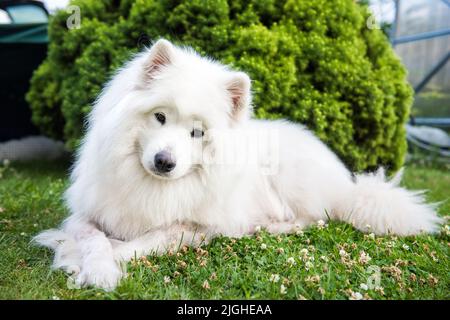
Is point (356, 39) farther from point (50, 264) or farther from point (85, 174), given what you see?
point (50, 264)

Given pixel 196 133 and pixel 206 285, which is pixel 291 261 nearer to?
pixel 206 285

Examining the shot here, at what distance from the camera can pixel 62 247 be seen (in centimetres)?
290

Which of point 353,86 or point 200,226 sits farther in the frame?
point 353,86

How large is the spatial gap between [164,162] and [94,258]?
0.64 metres

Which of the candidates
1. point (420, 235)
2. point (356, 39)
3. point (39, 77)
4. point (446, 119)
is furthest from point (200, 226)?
point (446, 119)

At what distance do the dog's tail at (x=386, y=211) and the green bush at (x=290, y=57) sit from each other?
1.00 meters

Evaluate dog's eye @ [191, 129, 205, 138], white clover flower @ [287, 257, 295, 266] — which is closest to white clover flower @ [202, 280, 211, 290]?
white clover flower @ [287, 257, 295, 266]

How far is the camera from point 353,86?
4805mm

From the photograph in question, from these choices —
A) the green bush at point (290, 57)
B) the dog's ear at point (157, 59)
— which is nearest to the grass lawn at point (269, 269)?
the dog's ear at point (157, 59)

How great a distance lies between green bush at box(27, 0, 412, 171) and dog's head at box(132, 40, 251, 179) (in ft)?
4.36

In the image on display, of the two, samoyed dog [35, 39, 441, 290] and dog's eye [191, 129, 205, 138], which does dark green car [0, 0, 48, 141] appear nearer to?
samoyed dog [35, 39, 441, 290]

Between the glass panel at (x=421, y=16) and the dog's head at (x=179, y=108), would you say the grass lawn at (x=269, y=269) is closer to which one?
the dog's head at (x=179, y=108)

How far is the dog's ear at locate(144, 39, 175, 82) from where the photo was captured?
289 cm

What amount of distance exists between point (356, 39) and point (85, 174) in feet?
10.2
